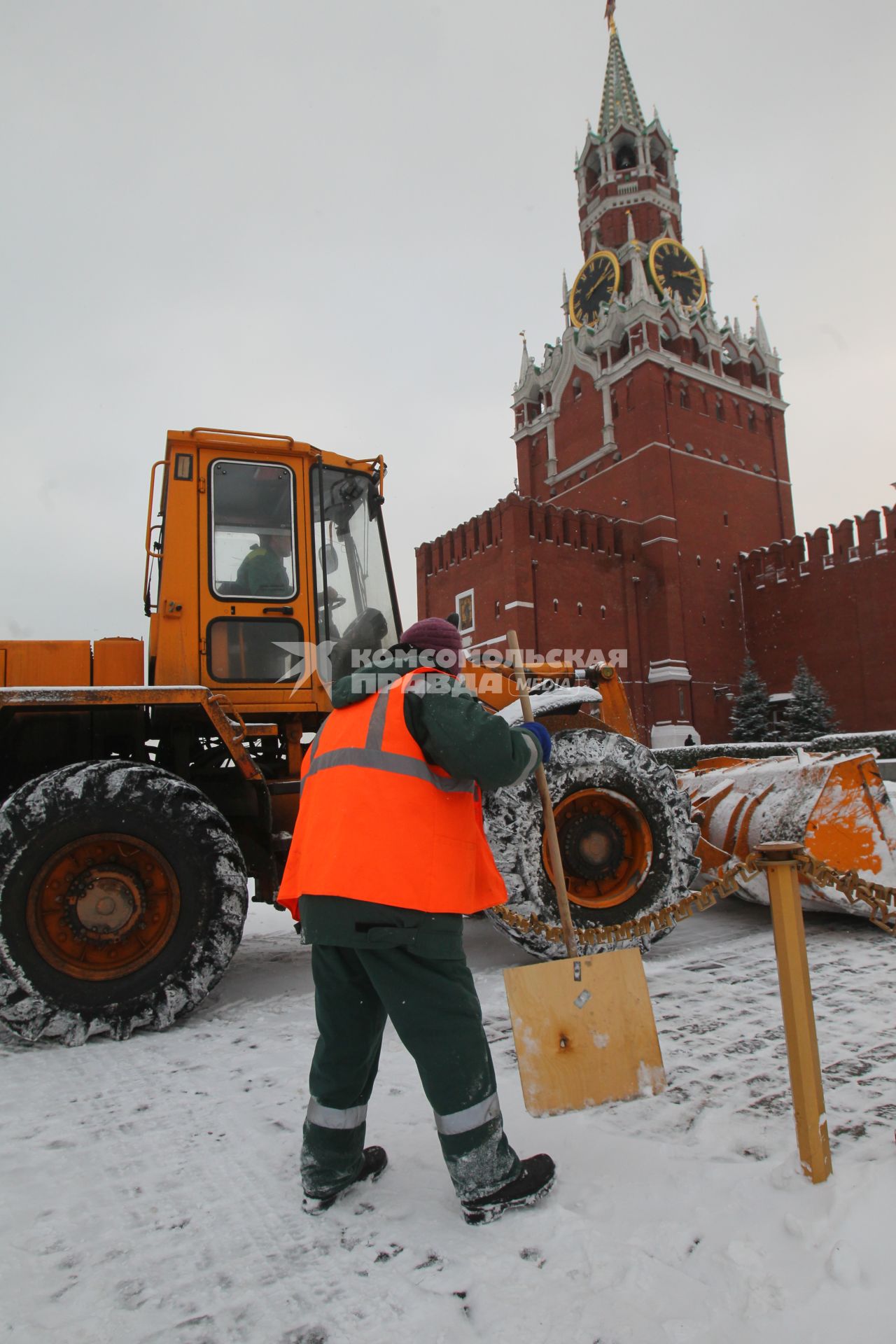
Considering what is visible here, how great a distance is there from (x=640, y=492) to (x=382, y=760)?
3831 cm

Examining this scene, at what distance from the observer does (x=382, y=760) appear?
2408 mm

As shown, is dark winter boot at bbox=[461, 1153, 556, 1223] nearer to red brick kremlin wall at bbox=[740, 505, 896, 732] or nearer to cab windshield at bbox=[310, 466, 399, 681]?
cab windshield at bbox=[310, 466, 399, 681]

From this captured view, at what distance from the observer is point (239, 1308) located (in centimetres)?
192

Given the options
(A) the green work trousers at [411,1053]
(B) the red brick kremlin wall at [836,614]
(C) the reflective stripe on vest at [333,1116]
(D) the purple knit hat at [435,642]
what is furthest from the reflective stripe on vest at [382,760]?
(B) the red brick kremlin wall at [836,614]

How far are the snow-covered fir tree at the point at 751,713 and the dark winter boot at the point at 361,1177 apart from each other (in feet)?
113

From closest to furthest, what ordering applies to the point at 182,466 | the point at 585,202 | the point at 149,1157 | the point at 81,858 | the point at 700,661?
the point at 149,1157, the point at 81,858, the point at 182,466, the point at 700,661, the point at 585,202

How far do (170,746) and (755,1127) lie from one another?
3.55 m

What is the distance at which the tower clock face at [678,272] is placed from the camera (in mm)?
44719

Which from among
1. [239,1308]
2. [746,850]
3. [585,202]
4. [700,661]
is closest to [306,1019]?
[239,1308]

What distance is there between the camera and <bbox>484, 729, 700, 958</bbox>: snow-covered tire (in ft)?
14.8

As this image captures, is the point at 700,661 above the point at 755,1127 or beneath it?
above

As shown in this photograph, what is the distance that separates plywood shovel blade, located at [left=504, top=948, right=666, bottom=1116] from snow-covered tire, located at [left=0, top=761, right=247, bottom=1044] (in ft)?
5.99

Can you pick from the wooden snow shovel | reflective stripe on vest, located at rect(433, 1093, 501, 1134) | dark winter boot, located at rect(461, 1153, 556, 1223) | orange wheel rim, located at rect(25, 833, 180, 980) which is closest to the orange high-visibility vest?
the wooden snow shovel

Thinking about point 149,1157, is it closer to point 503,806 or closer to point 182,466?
point 503,806
